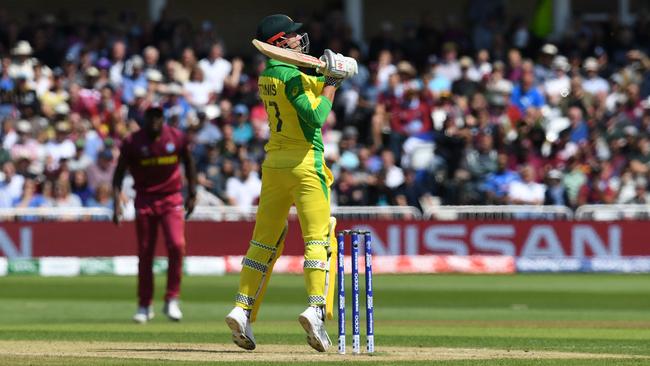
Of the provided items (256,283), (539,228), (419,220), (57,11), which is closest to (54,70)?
(57,11)

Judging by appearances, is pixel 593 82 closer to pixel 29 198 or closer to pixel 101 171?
pixel 101 171

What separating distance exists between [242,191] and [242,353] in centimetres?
1287

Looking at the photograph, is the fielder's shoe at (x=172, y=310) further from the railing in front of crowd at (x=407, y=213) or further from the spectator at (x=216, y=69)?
the spectator at (x=216, y=69)

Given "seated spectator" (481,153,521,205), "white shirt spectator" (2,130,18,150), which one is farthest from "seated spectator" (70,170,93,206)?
"seated spectator" (481,153,521,205)

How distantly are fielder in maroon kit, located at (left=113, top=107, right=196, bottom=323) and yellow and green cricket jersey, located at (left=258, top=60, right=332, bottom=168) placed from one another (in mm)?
4025

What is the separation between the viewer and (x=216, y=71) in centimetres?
2650

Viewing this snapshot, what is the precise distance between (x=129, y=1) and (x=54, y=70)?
5452mm

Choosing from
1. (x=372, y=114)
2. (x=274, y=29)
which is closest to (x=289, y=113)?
(x=274, y=29)

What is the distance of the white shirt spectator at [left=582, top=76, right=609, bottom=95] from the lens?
26.3 m

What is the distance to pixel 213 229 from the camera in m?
23.4

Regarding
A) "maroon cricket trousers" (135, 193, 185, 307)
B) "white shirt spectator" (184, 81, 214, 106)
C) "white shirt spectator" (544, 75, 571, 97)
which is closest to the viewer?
"maroon cricket trousers" (135, 193, 185, 307)

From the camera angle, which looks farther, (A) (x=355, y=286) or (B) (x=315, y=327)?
(A) (x=355, y=286)

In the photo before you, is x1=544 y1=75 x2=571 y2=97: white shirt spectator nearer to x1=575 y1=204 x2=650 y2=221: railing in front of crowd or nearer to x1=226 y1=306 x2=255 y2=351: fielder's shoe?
x1=575 y1=204 x2=650 y2=221: railing in front of crowd

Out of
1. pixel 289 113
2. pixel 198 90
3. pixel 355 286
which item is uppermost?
pixel 198 90
